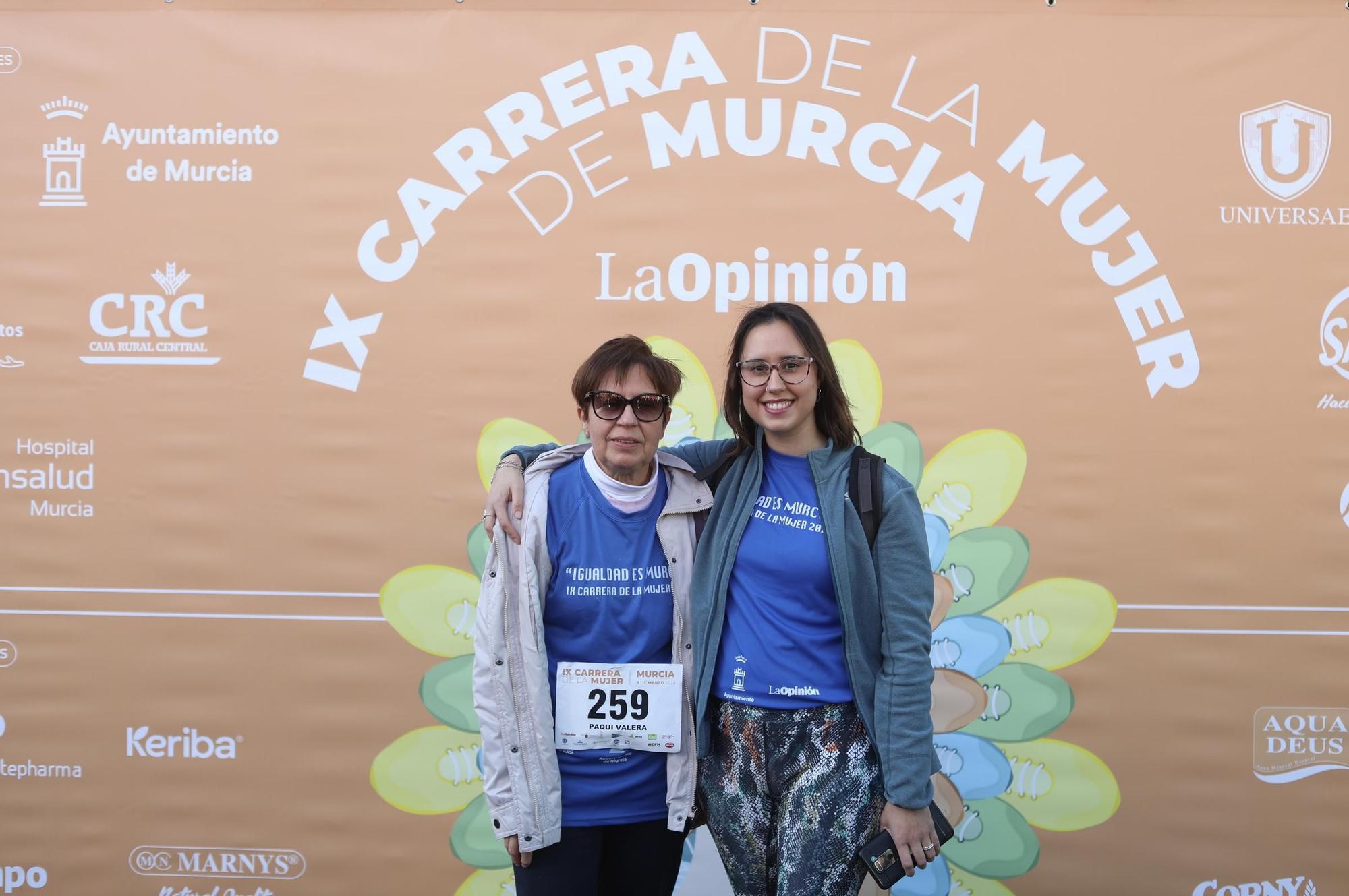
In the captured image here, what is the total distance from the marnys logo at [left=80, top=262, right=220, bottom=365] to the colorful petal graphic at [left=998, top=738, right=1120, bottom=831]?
266 centimetres

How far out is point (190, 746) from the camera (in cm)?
292

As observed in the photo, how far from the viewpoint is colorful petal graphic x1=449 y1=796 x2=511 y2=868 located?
2873 millimetres

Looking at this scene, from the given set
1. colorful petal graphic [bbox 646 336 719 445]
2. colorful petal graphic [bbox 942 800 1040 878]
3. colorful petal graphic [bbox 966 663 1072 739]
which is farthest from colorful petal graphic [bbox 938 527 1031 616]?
colorful petal graphic [bbox 646 336 719 445]

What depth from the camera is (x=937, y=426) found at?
2840 millimetres

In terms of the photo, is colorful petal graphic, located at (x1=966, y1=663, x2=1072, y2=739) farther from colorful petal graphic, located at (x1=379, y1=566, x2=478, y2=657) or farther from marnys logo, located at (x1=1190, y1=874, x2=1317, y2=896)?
colorful petal graphic, located at (x1=379, y1=566, x2=478, y2=657)

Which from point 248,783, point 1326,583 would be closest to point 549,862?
point 248,783

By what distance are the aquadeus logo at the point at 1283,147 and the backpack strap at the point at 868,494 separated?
72.7 inches

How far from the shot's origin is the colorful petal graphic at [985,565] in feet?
9.30

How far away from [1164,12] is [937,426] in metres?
1.36

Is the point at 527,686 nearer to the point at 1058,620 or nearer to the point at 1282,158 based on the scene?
the point at 1058,620

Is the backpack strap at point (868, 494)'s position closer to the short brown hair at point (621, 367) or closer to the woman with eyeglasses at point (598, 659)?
the woman with eyeglasses at point (598, 659)

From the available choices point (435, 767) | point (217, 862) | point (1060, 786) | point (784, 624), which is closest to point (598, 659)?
point (784, 624)

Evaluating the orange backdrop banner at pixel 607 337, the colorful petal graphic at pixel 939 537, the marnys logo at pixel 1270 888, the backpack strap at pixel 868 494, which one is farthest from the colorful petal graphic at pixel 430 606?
the marnys logo at pixel 1270 888

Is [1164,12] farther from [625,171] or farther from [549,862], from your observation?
[549,862]
